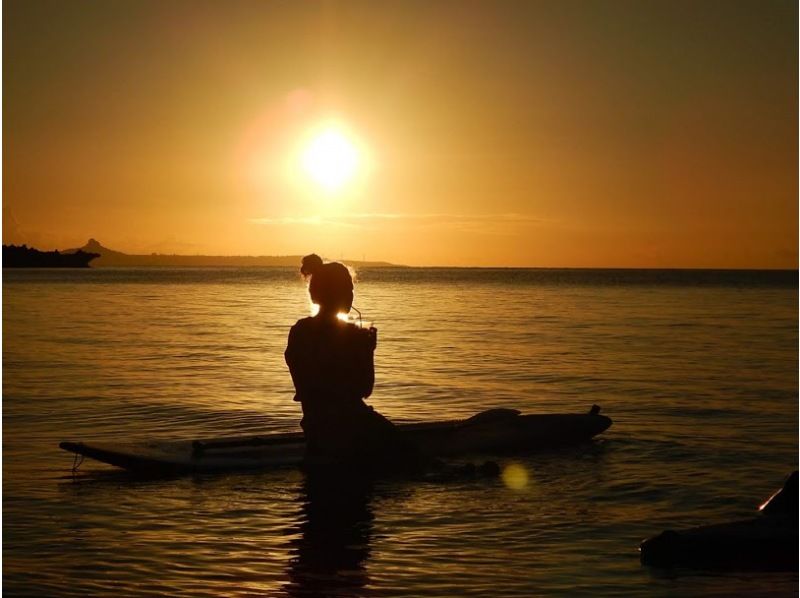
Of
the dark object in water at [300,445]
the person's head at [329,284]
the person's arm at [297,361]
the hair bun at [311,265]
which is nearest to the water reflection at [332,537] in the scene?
the dark object in water at [300,445]

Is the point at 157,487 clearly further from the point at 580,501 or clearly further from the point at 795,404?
the point at 795,404

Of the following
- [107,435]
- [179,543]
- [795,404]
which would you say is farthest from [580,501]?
[795,404]

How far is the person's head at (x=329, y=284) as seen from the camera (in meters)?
10.4

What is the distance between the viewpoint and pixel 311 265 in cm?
1036

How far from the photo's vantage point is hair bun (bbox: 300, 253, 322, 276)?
10.3 metres

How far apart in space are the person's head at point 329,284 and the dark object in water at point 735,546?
398 centimetres

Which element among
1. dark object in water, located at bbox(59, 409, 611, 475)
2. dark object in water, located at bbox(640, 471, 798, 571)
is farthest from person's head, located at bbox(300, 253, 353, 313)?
dark object in water, located at bbox(640, 471, 798, 571)

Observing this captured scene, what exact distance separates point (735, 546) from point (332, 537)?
148 inches

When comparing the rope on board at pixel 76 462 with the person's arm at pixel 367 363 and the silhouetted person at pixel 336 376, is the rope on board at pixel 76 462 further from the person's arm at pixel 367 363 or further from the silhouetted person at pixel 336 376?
the person's arm at pixel 367 363

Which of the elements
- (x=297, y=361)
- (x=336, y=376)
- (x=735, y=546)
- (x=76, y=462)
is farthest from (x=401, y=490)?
(x=76, y=462)

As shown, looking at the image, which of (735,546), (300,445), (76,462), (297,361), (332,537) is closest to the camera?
(735,546)

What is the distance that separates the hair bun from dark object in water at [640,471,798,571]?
169 inches

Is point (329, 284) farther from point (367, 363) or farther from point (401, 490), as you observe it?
point (401, 490)

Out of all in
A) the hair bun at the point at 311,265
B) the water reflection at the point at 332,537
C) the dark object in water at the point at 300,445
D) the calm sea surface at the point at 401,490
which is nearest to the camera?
the water reflection at the point at 332,537
